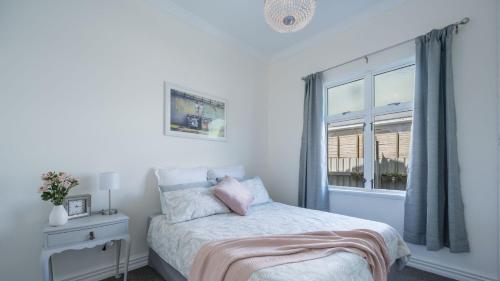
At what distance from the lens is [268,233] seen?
1.72 metres

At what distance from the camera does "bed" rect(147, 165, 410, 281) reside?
44.7 inches

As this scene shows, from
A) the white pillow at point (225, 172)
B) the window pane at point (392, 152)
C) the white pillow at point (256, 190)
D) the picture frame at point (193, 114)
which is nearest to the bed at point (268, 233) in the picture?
the white pillow at point (256, 190)

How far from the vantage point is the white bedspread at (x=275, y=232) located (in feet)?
3.69

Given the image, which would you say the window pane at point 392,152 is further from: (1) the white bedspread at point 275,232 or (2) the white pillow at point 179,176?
(2) the white pillow at point 179,176

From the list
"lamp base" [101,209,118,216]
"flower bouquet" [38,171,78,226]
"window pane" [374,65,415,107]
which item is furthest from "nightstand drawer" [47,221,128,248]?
"window pane" [374,65,415,107]

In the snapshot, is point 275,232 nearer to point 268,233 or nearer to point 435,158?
point 268,233

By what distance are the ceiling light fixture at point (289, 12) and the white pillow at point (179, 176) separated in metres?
1.77

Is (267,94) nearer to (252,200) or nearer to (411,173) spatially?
(252,200)

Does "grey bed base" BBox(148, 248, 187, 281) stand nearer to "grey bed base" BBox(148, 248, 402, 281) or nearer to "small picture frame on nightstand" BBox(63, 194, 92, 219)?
"grey bed base" BBox(148, 248, 402, 281)

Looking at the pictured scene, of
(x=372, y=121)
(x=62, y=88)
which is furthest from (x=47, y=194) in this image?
(x=372, y=121)

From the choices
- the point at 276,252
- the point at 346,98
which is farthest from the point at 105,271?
→ the point at 346,98

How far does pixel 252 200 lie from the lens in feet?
8.24

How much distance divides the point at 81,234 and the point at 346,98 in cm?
326

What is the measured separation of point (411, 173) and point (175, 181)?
2.48m
